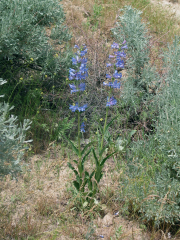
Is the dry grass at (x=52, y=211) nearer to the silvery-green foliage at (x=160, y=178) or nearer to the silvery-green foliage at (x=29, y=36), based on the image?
the silvery-green foliage at (x=160, y=178)

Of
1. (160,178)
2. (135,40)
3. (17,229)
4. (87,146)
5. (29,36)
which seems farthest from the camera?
(135,40)

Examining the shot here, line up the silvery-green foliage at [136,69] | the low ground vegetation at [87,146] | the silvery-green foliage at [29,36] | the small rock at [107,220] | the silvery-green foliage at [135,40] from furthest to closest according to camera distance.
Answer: the silvery-green foliage at [135,40] < the silvery-green foliage at [136,69] < the silvery-green foliage at [29,36] < the small rock at [107,220] < the low ground vegetation at [87,146]

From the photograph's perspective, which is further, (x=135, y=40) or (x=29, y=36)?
(x=135, y=40)

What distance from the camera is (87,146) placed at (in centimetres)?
228

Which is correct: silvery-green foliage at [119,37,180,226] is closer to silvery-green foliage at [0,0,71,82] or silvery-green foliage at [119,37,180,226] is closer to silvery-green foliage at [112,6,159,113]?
silvery-green foliage at [112,6,159,113]

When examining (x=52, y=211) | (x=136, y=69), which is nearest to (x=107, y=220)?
(x=52, y=211)

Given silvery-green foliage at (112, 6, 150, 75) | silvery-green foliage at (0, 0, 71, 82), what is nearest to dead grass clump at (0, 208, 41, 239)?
silvery-green foliage at (0, 0, 71, 82)

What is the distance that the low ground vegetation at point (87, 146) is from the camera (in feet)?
7.42

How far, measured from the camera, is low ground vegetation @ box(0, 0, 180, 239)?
7.42 ft

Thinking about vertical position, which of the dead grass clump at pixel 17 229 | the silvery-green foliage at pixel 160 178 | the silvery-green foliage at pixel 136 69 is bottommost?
the dead grass clump at pixel 17 229

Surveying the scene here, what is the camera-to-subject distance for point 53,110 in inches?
146

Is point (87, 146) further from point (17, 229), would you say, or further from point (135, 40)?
point (135, 40)

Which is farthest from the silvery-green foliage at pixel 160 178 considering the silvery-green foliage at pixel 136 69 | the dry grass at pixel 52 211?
the silvery-green foliage at pixel 136 69

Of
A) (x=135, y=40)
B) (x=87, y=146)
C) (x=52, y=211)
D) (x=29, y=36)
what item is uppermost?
(x=135, y=40)
